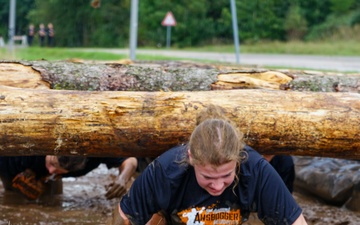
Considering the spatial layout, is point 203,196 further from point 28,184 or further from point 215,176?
point 28,184

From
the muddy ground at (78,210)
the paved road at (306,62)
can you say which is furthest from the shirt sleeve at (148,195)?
the paved road at (306,62)

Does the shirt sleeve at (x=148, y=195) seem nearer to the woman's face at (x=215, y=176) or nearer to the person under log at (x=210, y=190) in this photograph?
the person under log at (x=210, y=190)

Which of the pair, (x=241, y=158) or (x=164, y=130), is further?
(x=164, y=130)

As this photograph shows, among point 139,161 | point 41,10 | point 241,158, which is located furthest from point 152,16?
point 241,158

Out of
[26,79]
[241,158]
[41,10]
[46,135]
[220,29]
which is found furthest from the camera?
[41,10]

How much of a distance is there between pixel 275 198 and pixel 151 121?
940mm

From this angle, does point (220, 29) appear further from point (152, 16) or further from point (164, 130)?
point (164, 130)

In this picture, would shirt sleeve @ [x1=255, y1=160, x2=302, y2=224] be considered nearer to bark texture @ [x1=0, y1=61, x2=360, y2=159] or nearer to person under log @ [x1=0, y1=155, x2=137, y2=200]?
bark texture @ [x1=0, y1=61, x2=360, y2=159]

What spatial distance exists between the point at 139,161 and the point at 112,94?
2327mm

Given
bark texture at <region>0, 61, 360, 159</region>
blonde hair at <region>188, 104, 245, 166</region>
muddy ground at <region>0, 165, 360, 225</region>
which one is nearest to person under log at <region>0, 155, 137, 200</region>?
muddy ground at <region>0, 165, 360, 225</region>

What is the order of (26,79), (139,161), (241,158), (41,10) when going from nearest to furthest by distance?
1. (241,158)
2. (26,79)
3. (139,161)
4. (41,10)

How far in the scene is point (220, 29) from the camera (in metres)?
44.6

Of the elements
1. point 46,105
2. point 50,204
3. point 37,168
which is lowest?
point 50,204

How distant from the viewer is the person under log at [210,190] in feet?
11.6
